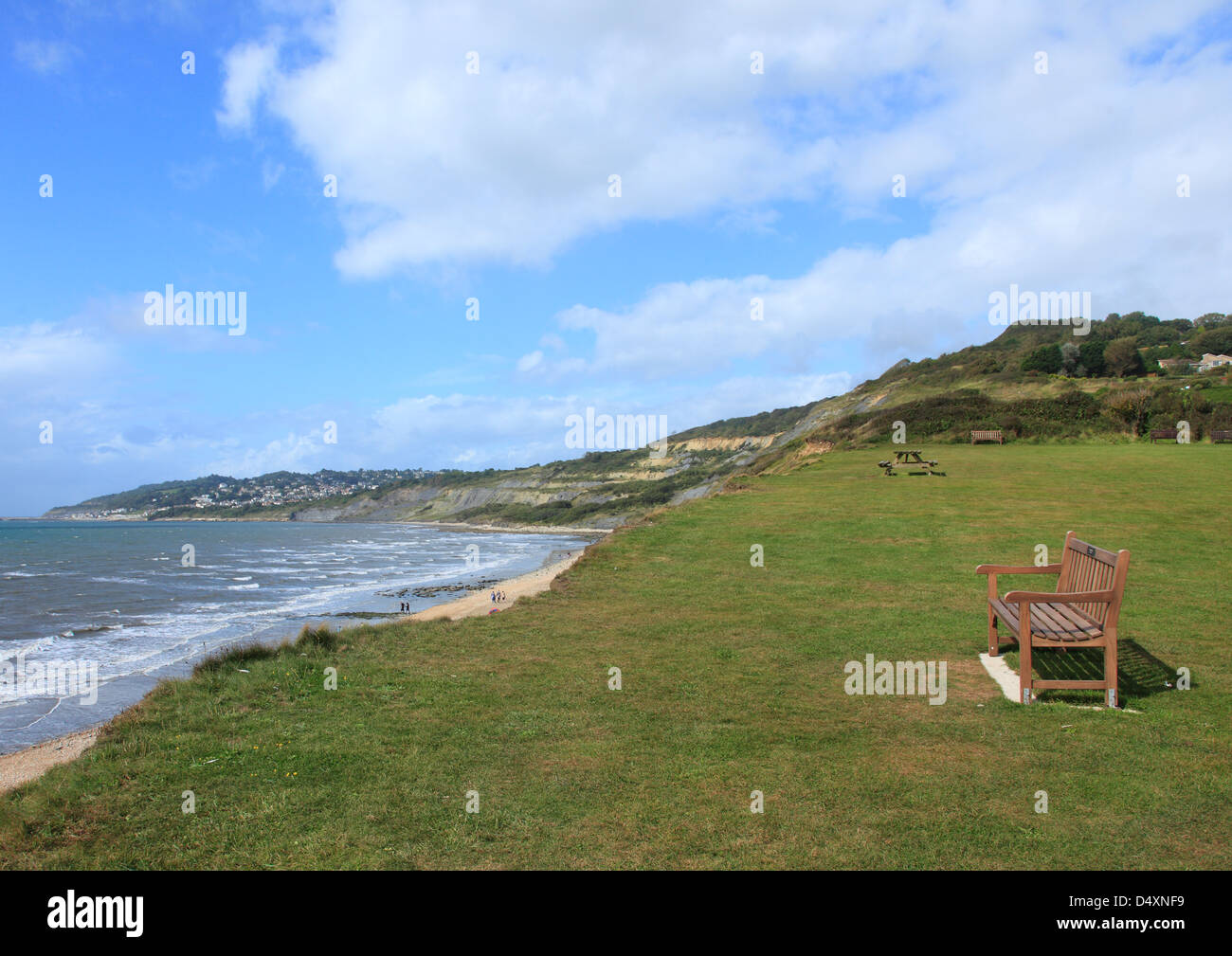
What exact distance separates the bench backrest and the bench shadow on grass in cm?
55

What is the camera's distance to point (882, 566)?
14.0 metres

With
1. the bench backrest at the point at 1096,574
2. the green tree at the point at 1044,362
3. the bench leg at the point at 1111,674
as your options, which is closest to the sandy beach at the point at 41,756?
the bench leg at the point at 1111,674

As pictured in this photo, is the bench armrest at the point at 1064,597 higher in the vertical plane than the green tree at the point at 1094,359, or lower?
lower

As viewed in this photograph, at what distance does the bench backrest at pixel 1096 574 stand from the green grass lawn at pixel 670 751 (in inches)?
→ 31.8

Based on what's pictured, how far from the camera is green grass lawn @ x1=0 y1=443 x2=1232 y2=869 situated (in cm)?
450

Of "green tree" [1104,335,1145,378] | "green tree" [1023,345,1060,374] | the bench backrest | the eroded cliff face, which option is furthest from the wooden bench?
the eroded cliff face

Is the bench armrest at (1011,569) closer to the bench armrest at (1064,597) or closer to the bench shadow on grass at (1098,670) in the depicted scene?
the bench shadow on grass at (1098,670)

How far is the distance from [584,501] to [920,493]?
13396cm

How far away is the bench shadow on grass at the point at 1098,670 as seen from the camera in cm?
720

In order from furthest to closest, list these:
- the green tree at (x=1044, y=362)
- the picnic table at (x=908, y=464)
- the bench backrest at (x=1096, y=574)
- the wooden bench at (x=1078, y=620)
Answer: the green tree at (x=1044, y=362)
the picnic table at (x=908, y=464)
the bench backrest at (x=1096, y=574)
the wooden bench at (x=1078, y=620)

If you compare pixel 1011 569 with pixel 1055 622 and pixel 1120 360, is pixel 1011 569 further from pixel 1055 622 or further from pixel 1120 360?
pixel 1120 360

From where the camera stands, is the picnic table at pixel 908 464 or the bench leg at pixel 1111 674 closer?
the bench leg at pixel 1111 674

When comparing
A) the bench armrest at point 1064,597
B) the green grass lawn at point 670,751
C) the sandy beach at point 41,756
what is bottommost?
the sandy beach at point 41,756
